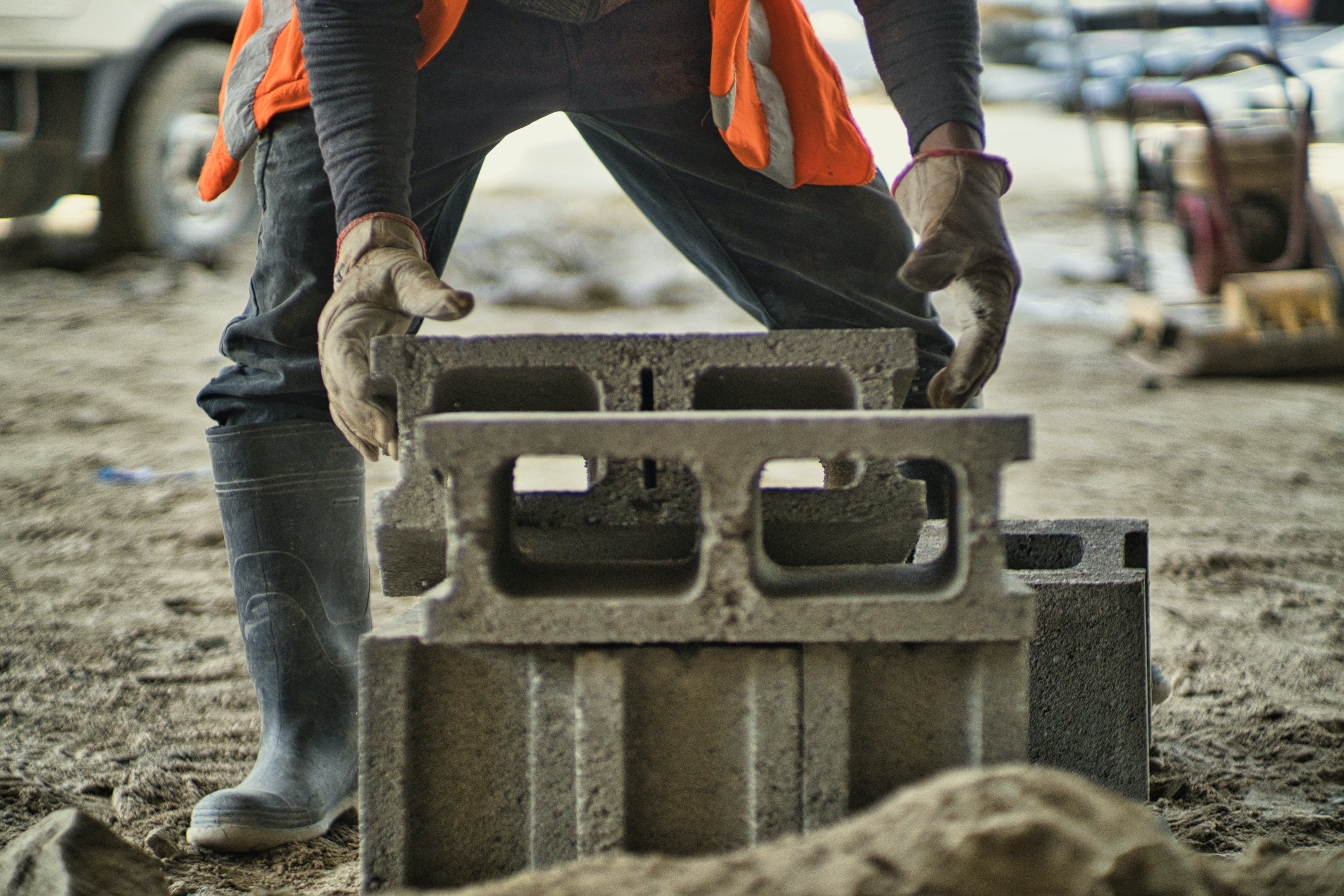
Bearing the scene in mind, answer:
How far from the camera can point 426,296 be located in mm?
1447

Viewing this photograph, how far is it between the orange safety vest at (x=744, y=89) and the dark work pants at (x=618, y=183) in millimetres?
49

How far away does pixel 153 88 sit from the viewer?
6.08 m

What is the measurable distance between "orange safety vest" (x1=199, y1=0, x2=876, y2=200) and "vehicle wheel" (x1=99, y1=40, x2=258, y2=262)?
4791 millimetres

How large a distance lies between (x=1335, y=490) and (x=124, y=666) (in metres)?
3.77

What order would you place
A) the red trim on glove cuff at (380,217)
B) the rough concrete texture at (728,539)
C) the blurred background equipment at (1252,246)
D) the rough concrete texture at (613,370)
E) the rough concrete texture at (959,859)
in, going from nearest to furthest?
the rough concrete texture at (959,859)
the rough concrete texture at (728,539)
the rough concrete texture at (613,370)
the red trim on glove cuff at (380,217)
the blurred background equipment at (1252,246)

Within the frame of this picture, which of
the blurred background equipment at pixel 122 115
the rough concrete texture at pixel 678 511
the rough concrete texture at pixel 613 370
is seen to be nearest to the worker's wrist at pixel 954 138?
the rough concrete texture at pixel 613 370

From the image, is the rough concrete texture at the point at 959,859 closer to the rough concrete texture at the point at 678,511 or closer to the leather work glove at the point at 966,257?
the rough concrete texture at the point at 678,511

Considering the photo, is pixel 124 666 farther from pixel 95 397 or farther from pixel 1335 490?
pixel 1335 490

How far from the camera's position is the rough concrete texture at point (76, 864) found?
1.17m

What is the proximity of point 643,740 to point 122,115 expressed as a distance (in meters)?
6.02

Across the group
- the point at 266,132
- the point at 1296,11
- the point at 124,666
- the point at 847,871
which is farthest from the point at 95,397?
the point at 1296,11

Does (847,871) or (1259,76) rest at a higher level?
(1259,76)

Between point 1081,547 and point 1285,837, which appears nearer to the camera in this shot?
point 1285,837

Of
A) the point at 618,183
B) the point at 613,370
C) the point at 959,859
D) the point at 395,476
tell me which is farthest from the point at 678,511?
the point at 395,476
